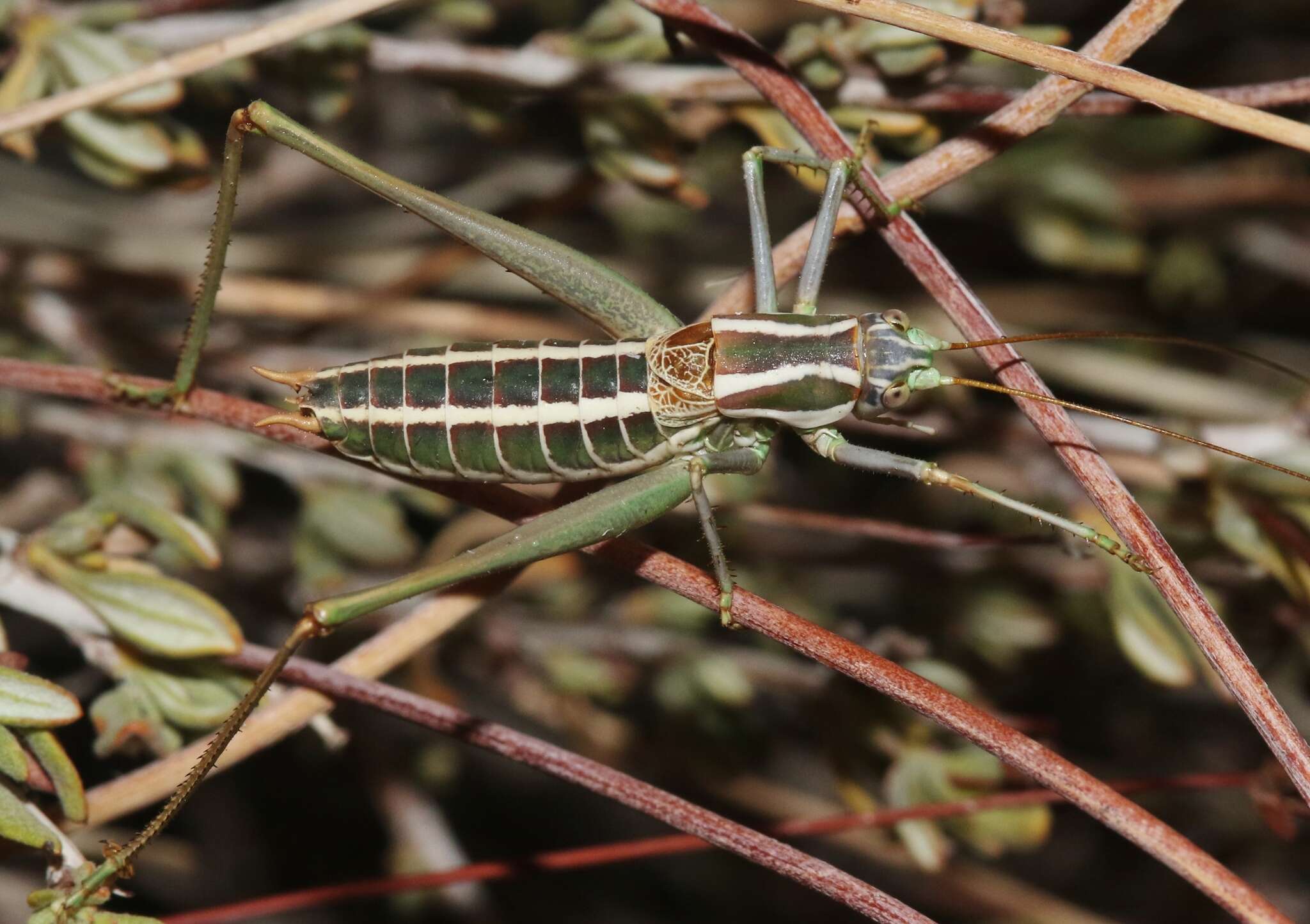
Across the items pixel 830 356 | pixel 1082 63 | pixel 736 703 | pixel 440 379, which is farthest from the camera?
pixel 736 703

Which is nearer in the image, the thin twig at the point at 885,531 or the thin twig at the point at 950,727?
the thin twig at the point at 950,727

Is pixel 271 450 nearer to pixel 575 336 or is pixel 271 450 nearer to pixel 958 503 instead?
pixel 575 336

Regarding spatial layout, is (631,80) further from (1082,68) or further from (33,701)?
(33,701)

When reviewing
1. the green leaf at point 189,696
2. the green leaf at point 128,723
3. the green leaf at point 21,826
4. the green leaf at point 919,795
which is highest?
the green leaf at point 919,795

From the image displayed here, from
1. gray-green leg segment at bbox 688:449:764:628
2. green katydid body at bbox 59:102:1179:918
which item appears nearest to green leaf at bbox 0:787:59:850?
green katydid body at bbox 59:102:1179:918

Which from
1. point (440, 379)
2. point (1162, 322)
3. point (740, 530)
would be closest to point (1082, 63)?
point (440, 379)

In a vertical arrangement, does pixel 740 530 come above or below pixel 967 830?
above

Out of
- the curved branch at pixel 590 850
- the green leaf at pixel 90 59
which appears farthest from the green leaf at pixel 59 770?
the green leaf at pixel 90 59

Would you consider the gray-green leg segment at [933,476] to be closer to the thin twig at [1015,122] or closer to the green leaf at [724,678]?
the thin twig at [1015,122]
